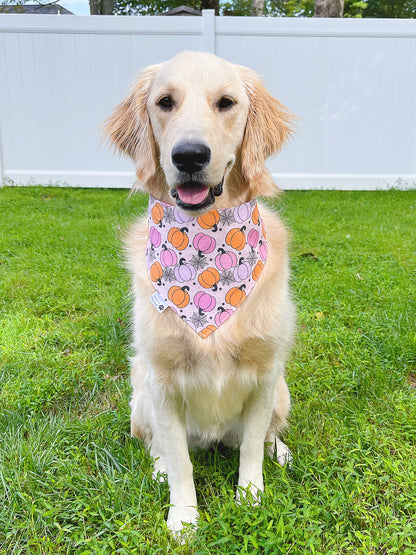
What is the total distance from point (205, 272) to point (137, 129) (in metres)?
0.64

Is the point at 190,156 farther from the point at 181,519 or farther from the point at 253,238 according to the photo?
the point at 181,519

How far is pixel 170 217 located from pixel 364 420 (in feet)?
4.14

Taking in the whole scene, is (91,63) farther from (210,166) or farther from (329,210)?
(210,166)

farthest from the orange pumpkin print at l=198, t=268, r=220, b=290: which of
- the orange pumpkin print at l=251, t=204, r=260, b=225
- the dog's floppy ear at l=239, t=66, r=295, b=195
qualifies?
the dog's floppy ear at l=239, t=66, r=295, b=195

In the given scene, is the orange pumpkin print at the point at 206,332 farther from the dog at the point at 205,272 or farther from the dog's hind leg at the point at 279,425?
the dog's hind leg at the point at 279,425

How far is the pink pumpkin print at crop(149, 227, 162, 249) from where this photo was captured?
182 centimetres

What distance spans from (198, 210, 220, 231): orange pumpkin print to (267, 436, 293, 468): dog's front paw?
97 centimetres

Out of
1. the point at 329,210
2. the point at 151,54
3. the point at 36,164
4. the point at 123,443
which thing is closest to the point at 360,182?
the point at 329,210

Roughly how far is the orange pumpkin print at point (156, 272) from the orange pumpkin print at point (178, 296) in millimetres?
75

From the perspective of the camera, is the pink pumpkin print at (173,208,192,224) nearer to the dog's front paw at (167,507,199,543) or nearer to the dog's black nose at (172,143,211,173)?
the dog's black nose at (172,143,211,173)

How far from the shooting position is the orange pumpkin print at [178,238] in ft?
5.83

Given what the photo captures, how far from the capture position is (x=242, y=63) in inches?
275

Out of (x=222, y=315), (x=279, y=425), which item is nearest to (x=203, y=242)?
(x=222, y=315)

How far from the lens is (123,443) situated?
2082 mm
